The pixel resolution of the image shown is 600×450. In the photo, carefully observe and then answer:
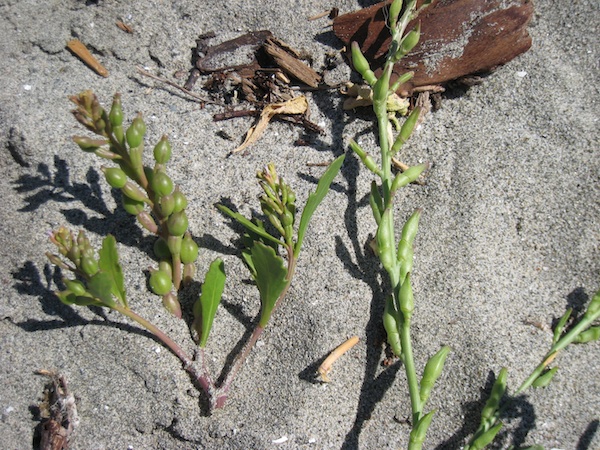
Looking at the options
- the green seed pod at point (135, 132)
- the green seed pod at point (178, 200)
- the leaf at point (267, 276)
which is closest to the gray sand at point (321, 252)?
the leaf at point (267, 276)

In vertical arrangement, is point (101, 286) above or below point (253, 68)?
below

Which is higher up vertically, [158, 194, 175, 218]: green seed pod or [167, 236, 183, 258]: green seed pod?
[158, 194, 175, 218]: green seed pod

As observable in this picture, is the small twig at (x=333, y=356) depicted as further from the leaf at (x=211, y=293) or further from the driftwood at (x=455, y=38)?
the driftwood at (x=455, y=38)

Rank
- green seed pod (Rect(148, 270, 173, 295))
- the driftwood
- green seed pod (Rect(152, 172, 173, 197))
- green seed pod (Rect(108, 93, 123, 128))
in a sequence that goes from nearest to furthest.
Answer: green seed pod (Rect(108, 93, 123, 128)), green seed pod (Rect(152, 172, 173, 197)), green seed pod (Rect(148, 270, 173, 295)), the driftwood

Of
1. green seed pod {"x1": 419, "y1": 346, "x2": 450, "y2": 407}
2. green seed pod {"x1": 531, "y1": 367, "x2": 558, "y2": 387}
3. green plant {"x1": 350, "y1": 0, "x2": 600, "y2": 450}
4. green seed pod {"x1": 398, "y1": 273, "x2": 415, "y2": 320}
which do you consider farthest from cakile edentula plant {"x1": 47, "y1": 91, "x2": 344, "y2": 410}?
green seed pod {"x1": 531, "y1": 367, "x2": 558, "y2": 387}

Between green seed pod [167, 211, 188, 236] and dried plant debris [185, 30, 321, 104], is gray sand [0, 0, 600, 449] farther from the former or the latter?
green seed pod [167, 211, 188, 236]

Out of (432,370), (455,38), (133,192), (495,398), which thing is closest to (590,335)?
(495,398)

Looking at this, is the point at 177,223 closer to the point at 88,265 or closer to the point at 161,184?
the point at 161,184
